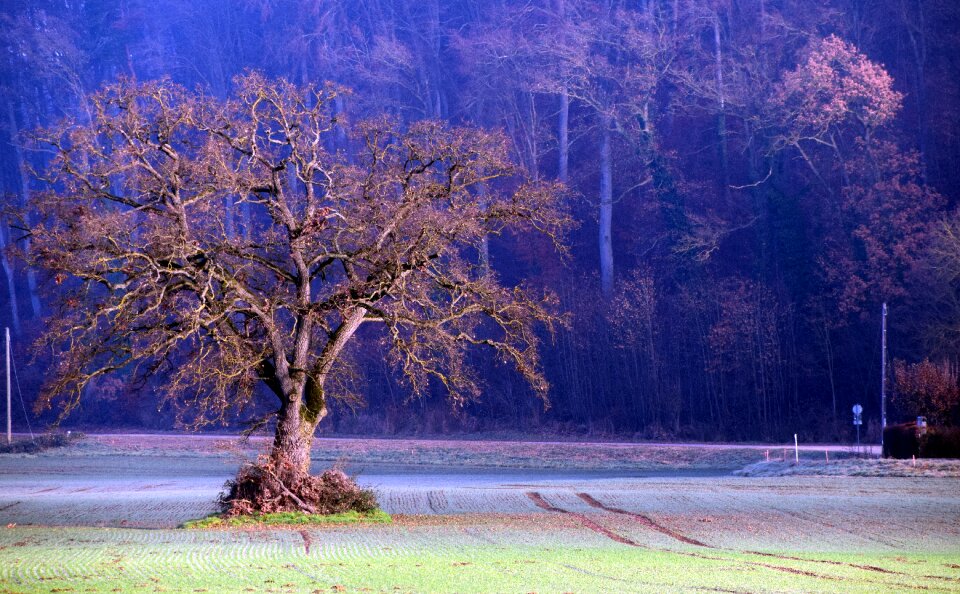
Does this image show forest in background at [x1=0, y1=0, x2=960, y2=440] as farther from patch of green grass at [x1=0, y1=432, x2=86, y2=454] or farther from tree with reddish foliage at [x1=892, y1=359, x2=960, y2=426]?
patch of green grass at [x1=0, y1=432, x2=86, y2=454]

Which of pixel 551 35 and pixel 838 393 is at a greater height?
pixel 551 35

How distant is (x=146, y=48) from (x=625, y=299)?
1621 inches

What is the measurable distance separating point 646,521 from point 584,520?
4.01ft

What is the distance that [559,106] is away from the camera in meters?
60.4

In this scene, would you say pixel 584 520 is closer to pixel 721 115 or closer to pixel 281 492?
pixel 281 492

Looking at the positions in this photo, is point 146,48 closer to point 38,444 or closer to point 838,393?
point 38,444

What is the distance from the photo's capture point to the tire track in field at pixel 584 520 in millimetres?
18234

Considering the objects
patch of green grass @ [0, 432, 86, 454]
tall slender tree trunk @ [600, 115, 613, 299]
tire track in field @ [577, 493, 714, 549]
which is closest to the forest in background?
tall slender tree trunk @ [600, 115, 613, 299]

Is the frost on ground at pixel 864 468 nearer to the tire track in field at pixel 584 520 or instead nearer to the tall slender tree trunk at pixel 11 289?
the tire track in field at pixel 584 520

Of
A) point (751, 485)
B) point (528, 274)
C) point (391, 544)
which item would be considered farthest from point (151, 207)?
point (528, 274)

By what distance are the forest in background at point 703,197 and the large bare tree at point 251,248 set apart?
25759 millimetres

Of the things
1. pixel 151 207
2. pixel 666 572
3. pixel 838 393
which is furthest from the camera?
pixel 838 393

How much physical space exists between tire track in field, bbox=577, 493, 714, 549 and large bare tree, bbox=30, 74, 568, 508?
344 cm

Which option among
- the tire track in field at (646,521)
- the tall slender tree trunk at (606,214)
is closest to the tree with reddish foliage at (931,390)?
the tall slender tree trunk at (606,214)
